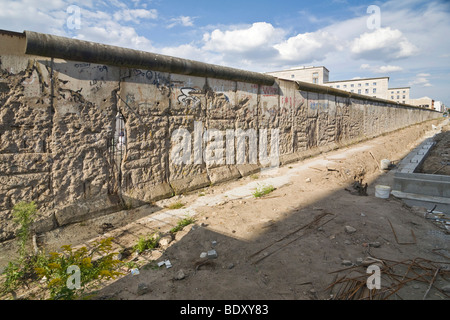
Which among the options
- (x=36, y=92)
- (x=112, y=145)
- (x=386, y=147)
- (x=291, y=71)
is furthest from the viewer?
(x=291, y=71)

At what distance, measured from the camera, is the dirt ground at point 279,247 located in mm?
2660

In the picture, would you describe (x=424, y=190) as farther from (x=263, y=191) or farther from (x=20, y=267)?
(x=20, y=267)

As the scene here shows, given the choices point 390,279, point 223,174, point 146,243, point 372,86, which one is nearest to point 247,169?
point 223,174

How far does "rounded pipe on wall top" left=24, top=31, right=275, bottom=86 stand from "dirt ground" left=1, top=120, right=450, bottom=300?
8.36ft

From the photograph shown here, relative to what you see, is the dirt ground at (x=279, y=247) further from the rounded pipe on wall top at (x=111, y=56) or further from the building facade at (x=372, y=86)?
the building facade at (x=372, y=86)

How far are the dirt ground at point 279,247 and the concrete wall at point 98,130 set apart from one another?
0.41 meters

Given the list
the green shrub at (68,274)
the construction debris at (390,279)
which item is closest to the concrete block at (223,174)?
the green shrub at (68,274)

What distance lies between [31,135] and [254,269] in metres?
3.52

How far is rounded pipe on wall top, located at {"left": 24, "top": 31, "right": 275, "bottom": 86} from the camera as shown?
362cm

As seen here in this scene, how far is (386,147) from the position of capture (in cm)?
1262

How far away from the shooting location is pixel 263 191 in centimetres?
570
